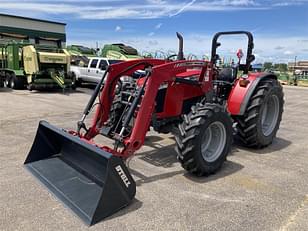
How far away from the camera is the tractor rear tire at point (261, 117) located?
16.7 ft

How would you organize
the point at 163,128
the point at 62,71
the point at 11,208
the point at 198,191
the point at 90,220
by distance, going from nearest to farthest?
the point at 90,220, the point at 11,208, the point at 198,191, the point at 163,128, the point at 62,71

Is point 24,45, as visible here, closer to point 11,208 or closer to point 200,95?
point 200,95

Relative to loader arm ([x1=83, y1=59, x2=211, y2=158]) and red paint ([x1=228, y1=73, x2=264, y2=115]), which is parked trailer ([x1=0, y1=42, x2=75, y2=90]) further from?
red paint ([x1=228, y1=73, x2=264, y2=115])

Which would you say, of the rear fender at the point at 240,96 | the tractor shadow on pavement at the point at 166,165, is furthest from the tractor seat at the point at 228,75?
the tractor shadow on pavement at the point at 166,165

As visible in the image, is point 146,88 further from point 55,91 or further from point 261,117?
point 55,91

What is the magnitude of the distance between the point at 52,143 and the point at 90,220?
1.69 meters

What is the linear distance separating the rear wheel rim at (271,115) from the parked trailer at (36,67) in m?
10.2

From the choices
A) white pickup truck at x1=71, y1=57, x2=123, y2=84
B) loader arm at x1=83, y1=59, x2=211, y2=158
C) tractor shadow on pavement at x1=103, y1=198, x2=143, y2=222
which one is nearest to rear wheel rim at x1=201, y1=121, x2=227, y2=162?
loader arm at x1=83, y1=59, x2=211, y2=158

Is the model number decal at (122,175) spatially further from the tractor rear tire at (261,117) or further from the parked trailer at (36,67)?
the parked trailer at (36,67)

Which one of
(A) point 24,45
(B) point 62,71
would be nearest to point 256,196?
(B) point 62,71

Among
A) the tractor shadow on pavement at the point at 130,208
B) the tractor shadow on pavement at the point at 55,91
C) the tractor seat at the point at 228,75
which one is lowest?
the tractor shadow on pavement at the point at 130,208

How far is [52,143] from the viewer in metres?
4.31

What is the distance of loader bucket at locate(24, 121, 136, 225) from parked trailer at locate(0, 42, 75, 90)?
10.1 metres

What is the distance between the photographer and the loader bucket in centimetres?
306
